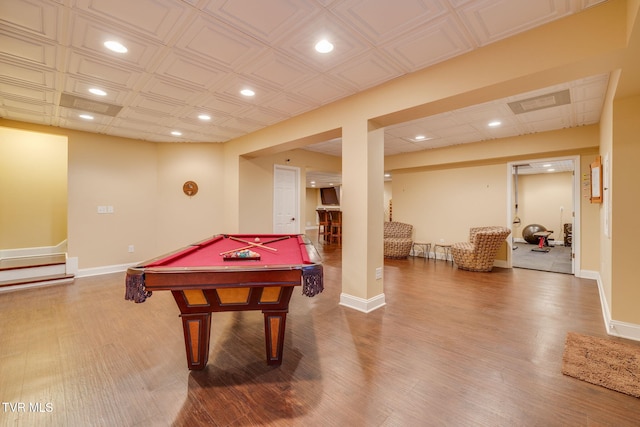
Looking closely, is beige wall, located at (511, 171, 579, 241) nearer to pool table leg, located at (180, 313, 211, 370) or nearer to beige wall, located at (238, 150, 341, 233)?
beige wall, located at (238, 150, 341, 233)

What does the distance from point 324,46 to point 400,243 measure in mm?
5294

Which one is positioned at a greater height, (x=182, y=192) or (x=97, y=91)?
(x=97, y=91)

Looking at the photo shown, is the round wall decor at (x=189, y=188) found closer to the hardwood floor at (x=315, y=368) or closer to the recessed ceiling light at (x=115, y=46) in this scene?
the hardwood floor at (x=315, y=368)

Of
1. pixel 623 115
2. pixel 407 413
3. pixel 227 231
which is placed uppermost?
pixel 623 115

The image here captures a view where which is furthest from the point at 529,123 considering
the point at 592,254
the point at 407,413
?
the point at 407,413

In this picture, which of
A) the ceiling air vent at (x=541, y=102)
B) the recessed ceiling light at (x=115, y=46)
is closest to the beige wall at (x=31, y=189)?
the recessed ceiling light at (x=115, y=46)

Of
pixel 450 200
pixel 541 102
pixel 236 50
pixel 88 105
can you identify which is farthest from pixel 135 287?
pixel 450 200

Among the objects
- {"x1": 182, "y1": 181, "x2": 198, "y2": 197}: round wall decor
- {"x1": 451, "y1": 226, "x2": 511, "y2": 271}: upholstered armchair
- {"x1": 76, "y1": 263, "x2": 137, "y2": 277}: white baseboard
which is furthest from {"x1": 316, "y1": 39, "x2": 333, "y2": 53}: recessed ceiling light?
{"x1": 76, "y1": 263, "x2": 137, "y2": 277}: white baseboard

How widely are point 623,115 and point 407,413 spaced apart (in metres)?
Result: 3.34

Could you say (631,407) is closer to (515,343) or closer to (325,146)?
(515,343)

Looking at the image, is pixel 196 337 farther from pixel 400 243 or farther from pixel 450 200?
pixel 450 200

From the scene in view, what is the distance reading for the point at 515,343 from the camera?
96.7 inches

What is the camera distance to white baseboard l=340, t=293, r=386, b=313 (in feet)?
10.5

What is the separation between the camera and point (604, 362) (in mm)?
2107
